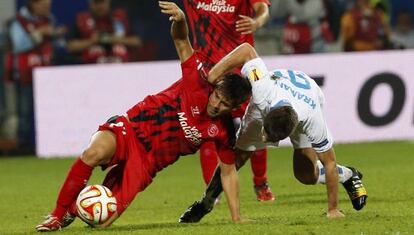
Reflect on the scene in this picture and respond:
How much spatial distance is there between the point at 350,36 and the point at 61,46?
194 inches

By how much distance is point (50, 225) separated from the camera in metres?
9.85

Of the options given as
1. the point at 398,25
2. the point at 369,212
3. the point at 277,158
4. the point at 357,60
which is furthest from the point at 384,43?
the point at 369,212

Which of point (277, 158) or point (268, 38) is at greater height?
point (268, 38)

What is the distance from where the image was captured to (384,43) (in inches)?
850

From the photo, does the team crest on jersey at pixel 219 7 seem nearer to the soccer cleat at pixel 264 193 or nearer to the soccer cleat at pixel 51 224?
the soccer cleat at pixel 264 193

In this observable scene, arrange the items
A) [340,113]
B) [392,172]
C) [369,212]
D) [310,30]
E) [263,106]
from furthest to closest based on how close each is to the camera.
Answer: [310,30] < [340,113] < [392,172] < [369,212] < [263,106]

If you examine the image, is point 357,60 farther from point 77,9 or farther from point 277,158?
point 77,9

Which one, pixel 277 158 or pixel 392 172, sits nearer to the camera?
pixel 392 172

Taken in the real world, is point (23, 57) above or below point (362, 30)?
below

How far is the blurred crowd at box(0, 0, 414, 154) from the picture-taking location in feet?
63.9

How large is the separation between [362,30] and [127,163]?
11.8 metres

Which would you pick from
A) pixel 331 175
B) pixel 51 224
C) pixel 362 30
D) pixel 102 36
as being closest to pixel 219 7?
pixel 331 175

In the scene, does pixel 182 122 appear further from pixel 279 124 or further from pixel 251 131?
pixel 279 124

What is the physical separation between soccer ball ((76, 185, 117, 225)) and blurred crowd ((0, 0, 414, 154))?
364 inches
